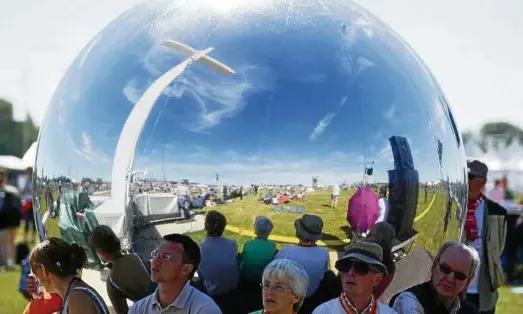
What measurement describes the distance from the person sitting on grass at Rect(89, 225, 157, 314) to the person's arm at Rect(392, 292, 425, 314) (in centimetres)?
139

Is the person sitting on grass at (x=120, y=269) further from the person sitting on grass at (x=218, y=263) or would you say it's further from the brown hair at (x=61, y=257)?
the person sitting on grass at (x=218, y=263)

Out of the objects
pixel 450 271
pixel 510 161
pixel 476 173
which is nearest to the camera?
pixel 450 271

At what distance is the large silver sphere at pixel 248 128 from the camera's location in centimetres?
453

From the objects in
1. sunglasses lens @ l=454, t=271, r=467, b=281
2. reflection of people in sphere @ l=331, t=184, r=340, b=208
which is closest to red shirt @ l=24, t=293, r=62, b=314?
reflection of people in sphere @ l=331, t=184, r=340, b=208

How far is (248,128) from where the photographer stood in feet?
14.8

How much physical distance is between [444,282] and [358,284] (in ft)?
1.89

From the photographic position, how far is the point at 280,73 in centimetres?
464

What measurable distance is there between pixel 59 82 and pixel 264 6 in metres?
1.63

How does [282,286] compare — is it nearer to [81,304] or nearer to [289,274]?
[289,274]

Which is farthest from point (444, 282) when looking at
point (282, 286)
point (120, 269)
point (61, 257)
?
point (61, 257)

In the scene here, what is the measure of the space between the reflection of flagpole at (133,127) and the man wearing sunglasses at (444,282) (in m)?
1.57

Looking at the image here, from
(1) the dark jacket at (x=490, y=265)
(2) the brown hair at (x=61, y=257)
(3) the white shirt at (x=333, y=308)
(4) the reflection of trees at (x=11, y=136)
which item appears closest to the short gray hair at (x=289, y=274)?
(3) the white shirt at (x=333, y=308)

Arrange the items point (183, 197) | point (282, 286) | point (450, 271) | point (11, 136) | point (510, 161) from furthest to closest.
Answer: point (11, 136) < point (510, 161) < point (450, 271) < point (183, 197) < point (282, 286)

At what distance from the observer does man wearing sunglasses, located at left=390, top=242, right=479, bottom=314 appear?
4781 millimetres
